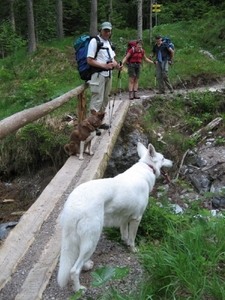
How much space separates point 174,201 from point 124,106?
3447mm

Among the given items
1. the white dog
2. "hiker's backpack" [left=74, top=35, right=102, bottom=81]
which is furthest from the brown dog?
the white dog

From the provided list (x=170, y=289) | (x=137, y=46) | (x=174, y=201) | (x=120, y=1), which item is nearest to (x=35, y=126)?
(x=174, y=201)

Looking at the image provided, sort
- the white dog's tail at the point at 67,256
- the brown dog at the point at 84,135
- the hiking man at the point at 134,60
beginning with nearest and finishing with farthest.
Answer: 1. the white dog's tail at the point at 67,256
2. the brown dog at the point at 84,135
3. the hiking man at the point at 134,60

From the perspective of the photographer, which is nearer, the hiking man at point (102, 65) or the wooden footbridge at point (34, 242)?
the wooden footbridge at point (34, 242)

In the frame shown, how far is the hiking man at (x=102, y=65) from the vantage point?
7395 mm

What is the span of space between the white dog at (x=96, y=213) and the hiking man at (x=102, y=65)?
3252mm

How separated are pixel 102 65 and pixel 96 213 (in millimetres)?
4427

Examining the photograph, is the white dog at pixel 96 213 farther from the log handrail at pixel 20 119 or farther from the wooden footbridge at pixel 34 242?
the log handrail at pixel 20 119

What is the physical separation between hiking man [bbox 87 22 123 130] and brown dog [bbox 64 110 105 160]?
85 cm

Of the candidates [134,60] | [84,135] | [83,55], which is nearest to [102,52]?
[83,55]

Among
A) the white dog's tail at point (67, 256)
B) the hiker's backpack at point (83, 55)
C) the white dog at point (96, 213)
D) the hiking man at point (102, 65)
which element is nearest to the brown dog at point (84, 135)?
the hiking man at point (102, 65)

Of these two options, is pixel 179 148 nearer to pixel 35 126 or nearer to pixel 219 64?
pixel 35 126

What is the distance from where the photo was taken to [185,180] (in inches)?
396

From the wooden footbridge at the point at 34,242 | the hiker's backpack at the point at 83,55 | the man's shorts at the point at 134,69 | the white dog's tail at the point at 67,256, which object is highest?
the hiker's backpack at the point at 83,55
